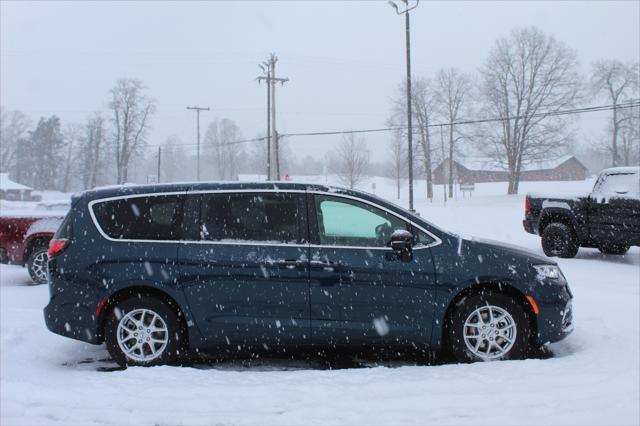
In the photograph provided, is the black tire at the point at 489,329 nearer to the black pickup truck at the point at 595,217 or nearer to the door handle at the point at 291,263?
the door handle at the point at 291,263

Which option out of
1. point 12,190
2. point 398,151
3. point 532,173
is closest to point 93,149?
point 12,190

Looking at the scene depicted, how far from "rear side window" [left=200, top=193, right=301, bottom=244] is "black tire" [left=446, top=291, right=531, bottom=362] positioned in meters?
1.56

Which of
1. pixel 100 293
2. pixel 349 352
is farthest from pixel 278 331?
pixel 100 293

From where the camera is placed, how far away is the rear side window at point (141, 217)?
15.2 ft

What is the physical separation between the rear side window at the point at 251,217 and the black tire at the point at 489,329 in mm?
1564

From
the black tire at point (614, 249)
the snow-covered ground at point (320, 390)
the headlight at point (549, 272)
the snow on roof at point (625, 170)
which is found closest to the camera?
the snow-covered ground at point (320, 390)

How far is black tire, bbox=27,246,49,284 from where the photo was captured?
912cm

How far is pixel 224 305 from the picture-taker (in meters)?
4.47

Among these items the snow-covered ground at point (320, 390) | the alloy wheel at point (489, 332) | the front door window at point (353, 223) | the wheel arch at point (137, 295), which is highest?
the front door window at point (353, 223)

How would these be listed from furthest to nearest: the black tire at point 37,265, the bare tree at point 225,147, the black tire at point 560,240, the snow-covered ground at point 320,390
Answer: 1. the bare tree at point 225,147
2. the black tire at point 560,240
3. the black tire at point 37,265
4. the snow-covered ground at point 320,390

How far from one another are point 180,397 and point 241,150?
3509 inches

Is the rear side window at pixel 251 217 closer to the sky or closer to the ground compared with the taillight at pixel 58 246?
closer to the sky

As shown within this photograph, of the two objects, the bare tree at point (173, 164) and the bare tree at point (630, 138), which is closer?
the bare tree at point (630, 138)

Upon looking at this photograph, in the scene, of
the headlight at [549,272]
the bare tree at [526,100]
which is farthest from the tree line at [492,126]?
the headlight at [549,272]
